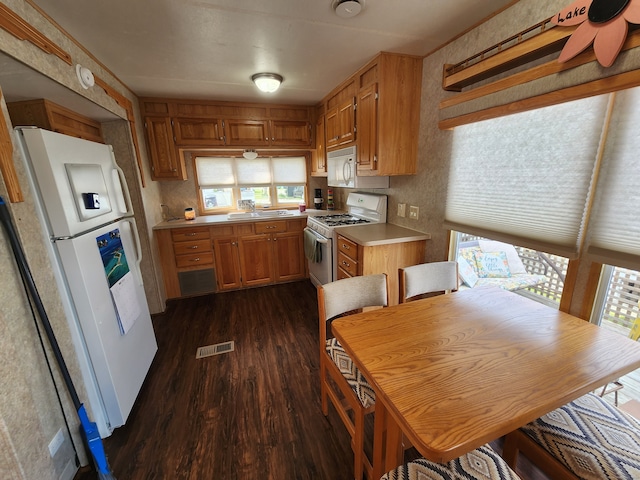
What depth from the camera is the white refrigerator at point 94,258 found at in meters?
1.21

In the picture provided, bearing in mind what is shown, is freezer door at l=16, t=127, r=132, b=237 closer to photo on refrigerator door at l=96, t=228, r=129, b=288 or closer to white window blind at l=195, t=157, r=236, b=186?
photo on refrigerator door at l=96, t=228, r=129, b=288

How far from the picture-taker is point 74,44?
1.71 meters

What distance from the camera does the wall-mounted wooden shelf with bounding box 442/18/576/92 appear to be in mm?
1218

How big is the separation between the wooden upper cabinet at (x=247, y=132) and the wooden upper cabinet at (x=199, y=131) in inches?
4.1

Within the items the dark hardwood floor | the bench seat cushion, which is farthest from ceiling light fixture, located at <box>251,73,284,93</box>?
the bench seat cushion

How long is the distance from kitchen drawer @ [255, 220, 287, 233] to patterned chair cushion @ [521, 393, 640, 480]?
294cm

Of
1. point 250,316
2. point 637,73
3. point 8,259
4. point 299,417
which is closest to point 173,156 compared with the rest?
point 250,316

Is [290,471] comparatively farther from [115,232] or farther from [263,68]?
[263,68]

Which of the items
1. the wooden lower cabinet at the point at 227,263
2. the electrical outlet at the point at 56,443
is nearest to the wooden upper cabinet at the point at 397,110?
the wooden lower cabinet at the point at 227,263

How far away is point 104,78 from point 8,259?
1.83 metres

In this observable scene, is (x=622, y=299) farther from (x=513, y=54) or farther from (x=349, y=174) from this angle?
(x=349, y=174)

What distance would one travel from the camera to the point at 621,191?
1.14m

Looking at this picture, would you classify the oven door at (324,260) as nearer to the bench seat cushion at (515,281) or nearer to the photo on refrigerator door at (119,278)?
the bench seat cushion at (515,281)

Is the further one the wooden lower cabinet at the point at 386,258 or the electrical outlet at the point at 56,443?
the wooden lower cabinet at the point at 386,258
